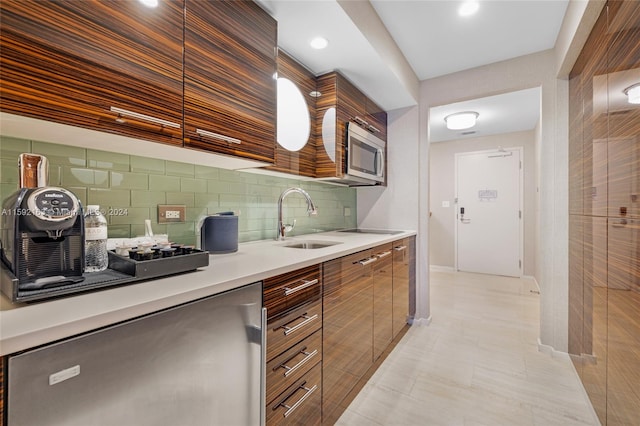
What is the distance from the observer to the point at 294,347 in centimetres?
117

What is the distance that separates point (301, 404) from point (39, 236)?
3.60 ft

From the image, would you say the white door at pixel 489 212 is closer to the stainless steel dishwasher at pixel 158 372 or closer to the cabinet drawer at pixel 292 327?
the cabinet drawer at pixel 292 327

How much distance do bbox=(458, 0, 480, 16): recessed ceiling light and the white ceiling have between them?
1.3 inches

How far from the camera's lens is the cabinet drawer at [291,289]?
1.07 metres

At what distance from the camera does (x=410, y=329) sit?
2.69m

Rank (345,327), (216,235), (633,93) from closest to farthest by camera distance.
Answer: (633,93), (216,235), (345,327)

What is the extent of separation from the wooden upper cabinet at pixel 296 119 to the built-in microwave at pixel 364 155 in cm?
31

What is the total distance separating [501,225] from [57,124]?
214 inches

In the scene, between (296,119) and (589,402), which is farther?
(296,119)

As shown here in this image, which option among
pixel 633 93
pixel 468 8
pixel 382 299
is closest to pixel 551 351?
pixel 382 299

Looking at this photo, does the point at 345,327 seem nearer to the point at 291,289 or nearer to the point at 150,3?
the point at 291,289

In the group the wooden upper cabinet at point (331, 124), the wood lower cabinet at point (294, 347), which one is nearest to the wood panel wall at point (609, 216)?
the wood lower cabinet at point (294, 347)

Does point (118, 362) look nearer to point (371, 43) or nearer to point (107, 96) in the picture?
point (107, 96)

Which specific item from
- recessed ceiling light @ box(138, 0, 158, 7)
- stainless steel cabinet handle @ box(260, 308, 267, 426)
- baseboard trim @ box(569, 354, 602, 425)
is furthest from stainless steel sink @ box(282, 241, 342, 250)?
baseboard trim @ box(569, 354, 602, 425)
